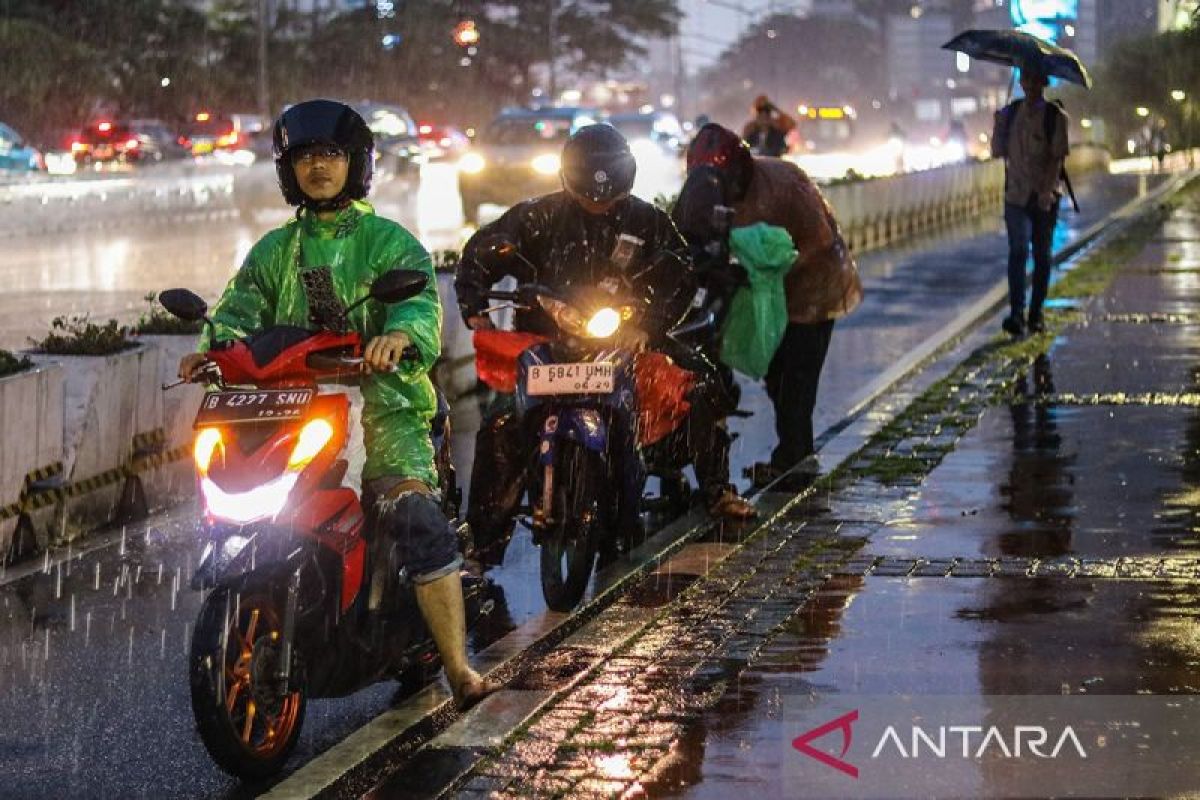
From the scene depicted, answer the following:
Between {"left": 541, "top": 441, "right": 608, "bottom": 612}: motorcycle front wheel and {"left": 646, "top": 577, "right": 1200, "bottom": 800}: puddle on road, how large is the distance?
0.78 m

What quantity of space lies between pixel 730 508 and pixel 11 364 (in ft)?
9.30

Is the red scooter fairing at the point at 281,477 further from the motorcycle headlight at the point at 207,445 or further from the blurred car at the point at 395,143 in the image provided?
the blurred car at the point at 395,143

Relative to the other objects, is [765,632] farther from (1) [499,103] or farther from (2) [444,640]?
(1) [499,103]

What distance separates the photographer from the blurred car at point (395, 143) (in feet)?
139

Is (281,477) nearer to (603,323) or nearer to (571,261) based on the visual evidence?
(603,323)

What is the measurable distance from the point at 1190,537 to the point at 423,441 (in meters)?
3.78

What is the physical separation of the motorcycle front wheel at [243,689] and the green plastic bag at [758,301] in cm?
474

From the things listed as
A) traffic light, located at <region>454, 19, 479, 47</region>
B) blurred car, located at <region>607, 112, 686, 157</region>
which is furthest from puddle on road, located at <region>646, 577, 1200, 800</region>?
traffic light, located at <region>454, 19, 479, 47</region>

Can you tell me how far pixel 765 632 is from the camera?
786 cm

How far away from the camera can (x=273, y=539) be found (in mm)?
6285

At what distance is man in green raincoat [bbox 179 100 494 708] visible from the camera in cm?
674

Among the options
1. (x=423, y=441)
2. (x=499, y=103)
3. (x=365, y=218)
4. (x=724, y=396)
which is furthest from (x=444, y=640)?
(x=499, y=103)

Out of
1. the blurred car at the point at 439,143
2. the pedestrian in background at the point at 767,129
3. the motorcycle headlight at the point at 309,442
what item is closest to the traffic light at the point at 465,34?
the blurred car at the point at 439,143

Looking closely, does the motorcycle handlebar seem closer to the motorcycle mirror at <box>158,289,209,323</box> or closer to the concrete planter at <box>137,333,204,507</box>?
the motorcycle mirror at <box>158,289,209,323</box>
